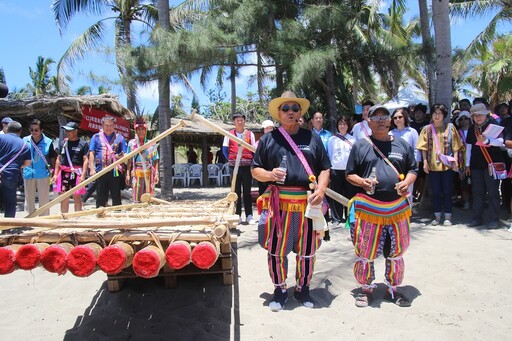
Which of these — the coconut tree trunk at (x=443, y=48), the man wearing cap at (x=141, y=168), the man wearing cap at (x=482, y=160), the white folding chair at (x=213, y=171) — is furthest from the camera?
the white folding chair at (x=213, y=171)

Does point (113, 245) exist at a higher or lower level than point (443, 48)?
lower

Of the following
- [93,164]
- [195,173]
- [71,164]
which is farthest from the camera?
[195,173]

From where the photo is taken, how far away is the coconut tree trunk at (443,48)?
730 centimetres

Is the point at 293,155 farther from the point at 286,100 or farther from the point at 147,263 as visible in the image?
the point at 147,263

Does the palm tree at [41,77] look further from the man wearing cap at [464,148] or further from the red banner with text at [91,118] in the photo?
the man wearing cap at [464,148]

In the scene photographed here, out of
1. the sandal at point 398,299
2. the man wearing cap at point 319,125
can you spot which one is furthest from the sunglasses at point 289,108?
the man wearing cap at point 319,125

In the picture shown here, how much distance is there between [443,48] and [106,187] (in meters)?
6.60

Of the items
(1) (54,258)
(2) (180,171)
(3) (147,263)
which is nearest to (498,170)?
(3) (147,263)

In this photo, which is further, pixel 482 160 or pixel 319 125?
pixel 319 125

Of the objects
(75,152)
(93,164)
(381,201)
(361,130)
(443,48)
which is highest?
(443,48)

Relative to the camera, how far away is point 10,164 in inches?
186

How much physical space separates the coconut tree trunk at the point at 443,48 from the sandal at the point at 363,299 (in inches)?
202

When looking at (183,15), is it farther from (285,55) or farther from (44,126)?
(285,55)

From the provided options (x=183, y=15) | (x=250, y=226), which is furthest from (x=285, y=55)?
Result: (x=183, y=15)
